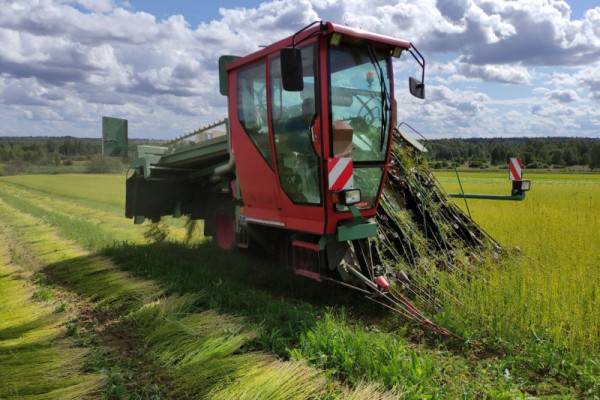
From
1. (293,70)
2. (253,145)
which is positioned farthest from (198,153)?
(293,70)

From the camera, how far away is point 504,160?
1778 inches

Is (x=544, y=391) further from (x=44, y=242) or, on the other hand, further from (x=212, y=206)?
(x=44, y=242)

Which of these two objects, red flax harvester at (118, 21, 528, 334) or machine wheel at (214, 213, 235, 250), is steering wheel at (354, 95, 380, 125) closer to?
red flax harvester at (118, 21, 528, 334)

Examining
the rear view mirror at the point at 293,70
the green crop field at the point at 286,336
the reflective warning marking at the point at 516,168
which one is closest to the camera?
the green crop field at the point at 286,336

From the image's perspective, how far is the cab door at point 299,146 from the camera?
4863mm

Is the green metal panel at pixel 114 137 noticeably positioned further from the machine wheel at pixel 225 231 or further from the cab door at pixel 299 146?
the cab door at pixel 299 146

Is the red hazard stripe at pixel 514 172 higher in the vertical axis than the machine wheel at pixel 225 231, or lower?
higher

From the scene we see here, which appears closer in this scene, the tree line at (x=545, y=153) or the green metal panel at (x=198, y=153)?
the green metal panel at (x=198, y=153)

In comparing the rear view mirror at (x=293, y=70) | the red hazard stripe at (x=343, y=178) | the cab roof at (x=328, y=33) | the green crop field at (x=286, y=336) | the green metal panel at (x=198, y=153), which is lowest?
the green crop field at (x=286, y=336)

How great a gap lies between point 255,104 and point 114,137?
4.04 m

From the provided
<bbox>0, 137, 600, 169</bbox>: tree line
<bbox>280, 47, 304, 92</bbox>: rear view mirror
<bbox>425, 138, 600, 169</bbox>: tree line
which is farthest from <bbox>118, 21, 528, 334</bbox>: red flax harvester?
<bbox>425, 138, 600, 169</bbox>: tree line

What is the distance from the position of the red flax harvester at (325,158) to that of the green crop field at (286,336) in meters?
0.44

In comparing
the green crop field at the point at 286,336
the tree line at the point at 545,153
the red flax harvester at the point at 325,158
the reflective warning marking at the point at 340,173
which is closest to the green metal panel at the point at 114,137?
the green crop field at the point at 286,336

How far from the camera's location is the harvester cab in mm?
4820
